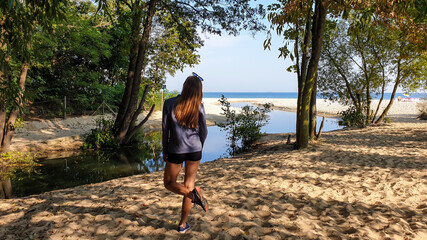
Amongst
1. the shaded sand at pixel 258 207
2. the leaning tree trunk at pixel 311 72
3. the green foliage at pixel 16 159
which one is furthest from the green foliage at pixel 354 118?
the green foliage at pixel 16 159

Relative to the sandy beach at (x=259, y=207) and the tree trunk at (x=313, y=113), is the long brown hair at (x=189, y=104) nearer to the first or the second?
the sandy beach at (x=259, y=207)

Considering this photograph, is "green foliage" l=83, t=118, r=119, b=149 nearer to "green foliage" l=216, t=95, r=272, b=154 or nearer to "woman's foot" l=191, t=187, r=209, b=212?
"green foliage" l=216, t=95, r=272, b=154

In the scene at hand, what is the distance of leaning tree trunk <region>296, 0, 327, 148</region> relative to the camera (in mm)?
7844

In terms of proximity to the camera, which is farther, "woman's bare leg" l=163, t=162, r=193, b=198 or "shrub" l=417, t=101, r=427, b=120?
"shrub" l=417, t=101, r=427, b=120

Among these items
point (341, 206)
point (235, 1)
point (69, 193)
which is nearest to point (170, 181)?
point (341, 206)

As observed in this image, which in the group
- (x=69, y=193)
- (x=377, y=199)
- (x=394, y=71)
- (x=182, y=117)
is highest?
(x=394, y=71)

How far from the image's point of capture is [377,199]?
418 cm

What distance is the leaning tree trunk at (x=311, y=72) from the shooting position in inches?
309

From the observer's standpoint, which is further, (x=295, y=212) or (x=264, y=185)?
(x=264, y=185)

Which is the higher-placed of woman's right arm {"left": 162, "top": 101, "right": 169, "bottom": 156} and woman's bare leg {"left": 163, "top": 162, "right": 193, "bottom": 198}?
woman's right arm {"left": 162, "top": 101, "right": 169, "bottom": 156}

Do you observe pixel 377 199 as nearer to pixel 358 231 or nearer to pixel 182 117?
pixel 358 231

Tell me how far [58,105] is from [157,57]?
7.58 metres

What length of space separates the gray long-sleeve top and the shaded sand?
107 centimetres

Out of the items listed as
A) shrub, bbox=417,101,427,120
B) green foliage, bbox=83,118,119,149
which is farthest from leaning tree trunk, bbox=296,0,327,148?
shrub, bbox=417,101,427,120
